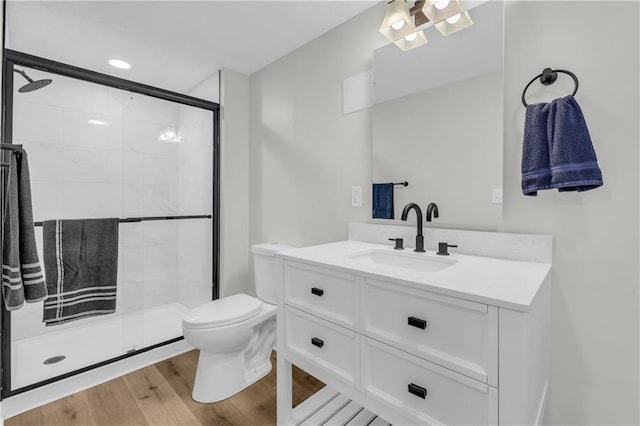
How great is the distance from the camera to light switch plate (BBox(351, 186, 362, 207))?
180cm

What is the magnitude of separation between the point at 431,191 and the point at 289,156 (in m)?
1.10

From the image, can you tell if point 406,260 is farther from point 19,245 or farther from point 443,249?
point 19,245

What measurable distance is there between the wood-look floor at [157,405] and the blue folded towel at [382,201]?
110cm

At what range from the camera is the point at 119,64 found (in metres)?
2.36

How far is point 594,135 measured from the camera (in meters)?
1.10

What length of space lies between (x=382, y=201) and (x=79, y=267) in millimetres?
1794

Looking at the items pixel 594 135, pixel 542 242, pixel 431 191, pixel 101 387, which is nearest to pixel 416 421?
pixel 542 242

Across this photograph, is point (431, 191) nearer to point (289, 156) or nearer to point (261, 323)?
point (289, 156)

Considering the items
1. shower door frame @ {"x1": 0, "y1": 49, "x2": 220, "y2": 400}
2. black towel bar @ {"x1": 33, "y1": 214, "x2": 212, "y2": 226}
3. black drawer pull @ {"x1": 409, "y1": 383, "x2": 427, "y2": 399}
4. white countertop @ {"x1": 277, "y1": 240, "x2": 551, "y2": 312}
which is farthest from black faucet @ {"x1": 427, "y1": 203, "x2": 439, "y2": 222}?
black towel bar @ {"x1": 33, "y1": 214, "x2": 212, "y2": 226}

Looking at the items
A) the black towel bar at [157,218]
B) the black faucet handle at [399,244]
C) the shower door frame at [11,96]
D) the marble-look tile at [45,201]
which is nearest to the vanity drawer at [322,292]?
the black faucet handle at [399,244]

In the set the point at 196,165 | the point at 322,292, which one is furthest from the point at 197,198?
the point at 322,292

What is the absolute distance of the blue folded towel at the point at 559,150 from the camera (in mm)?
1021

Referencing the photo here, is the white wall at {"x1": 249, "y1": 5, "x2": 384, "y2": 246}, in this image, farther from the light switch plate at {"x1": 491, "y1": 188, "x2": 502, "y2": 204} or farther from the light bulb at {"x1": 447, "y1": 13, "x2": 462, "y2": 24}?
the light switch plate at {"x1": 491, "y1": 188, "x2": 502, "y2": 204}

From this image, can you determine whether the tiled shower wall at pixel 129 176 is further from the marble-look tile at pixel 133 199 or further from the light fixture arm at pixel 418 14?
the light fixture arm at pixel 418 14
